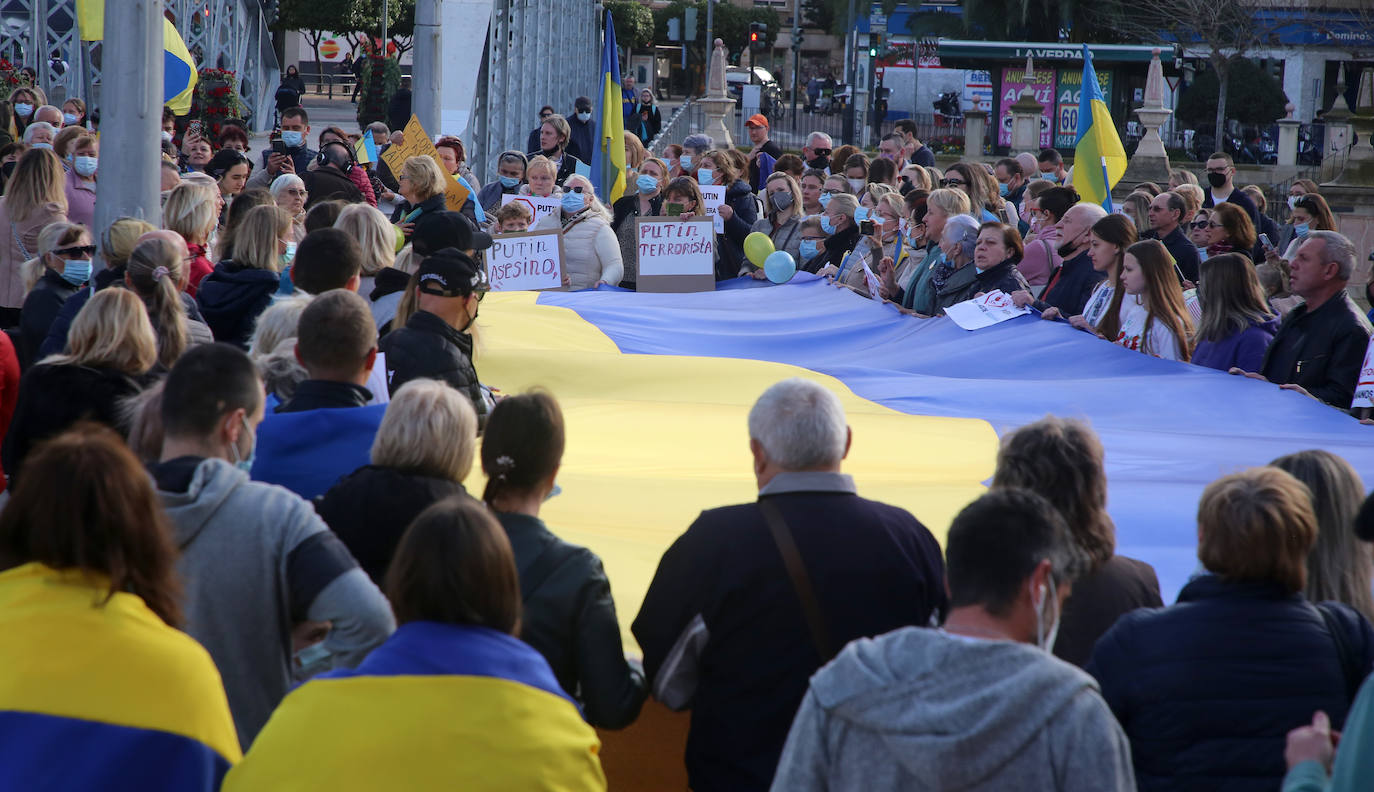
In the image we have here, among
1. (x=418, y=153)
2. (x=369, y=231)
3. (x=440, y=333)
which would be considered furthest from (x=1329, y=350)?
(x=418, y=153)

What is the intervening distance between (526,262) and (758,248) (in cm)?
191

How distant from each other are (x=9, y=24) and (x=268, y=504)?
25623 millimetres

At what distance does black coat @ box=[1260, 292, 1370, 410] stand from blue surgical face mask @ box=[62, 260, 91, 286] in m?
5.53

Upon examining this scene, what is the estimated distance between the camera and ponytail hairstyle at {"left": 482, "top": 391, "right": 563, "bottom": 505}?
3.67m

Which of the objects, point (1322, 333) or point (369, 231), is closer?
point (369, 231)

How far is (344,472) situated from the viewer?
4355 millimetres

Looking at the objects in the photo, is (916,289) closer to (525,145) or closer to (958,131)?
(525,145)

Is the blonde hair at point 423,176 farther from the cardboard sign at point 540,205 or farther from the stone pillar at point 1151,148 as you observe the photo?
the stone pillar at point 1151,148

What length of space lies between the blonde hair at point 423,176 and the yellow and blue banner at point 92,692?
618 centimetres

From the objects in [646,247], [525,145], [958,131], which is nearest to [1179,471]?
[646,247]

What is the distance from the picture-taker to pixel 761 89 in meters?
54.3

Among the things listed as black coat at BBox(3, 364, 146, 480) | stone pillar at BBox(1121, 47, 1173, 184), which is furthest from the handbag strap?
stone pillar at BBox(1121, 47, 1173, 184)

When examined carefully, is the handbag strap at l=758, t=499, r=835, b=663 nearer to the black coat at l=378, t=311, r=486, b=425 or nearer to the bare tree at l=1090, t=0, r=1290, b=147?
the black coat at l=378, t=311, r=486, b=425

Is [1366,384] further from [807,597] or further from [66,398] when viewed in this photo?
[66,398]
